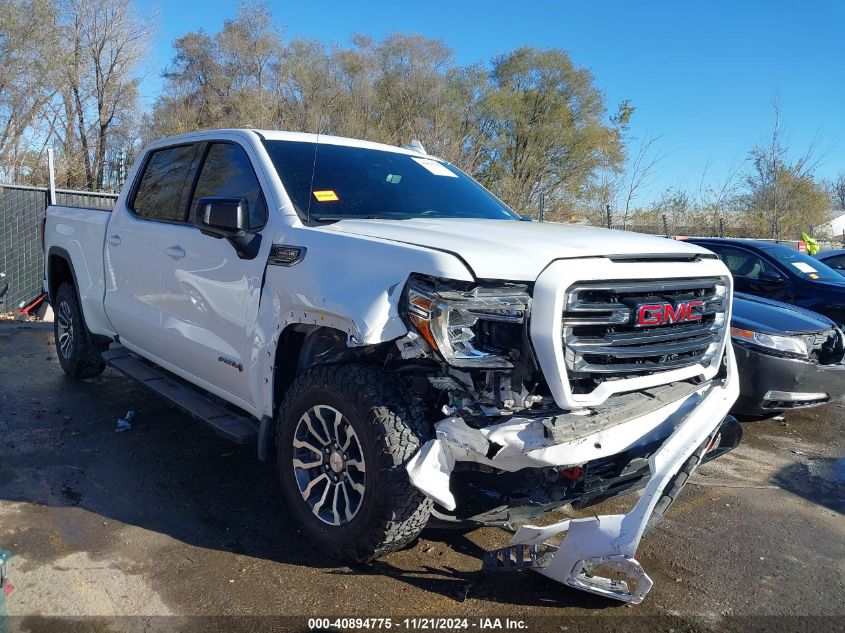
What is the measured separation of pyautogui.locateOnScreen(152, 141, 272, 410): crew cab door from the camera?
339 centimetres

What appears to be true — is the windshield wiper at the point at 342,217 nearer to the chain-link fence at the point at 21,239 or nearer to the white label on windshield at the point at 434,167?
the white label on windshield at the point at 434,167

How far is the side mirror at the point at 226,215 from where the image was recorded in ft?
10.4

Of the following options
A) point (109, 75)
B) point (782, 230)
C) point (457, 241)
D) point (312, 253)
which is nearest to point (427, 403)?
point (457, 241)

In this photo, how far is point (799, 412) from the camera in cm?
607

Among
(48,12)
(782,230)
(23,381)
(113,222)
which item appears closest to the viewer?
(113,222)

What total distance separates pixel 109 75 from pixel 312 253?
26.3m

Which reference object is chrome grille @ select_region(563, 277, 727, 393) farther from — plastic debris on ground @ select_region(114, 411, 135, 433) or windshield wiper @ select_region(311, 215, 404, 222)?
plastic debris on ground @ select_region(114, 411, 135, 433)

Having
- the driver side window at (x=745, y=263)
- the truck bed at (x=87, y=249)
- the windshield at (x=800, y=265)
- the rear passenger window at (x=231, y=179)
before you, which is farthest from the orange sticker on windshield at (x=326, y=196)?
the windshield at (x=800, y=265)

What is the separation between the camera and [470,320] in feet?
8.16

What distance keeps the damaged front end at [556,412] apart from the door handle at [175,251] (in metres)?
1.96

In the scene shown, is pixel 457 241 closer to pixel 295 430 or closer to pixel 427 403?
pixel 427 403

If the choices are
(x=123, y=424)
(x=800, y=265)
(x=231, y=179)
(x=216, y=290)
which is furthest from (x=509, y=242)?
(x=800, y=265)

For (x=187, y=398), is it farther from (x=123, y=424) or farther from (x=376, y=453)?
(x=376, y=453)

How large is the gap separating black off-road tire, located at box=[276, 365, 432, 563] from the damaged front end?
0.11 meters
